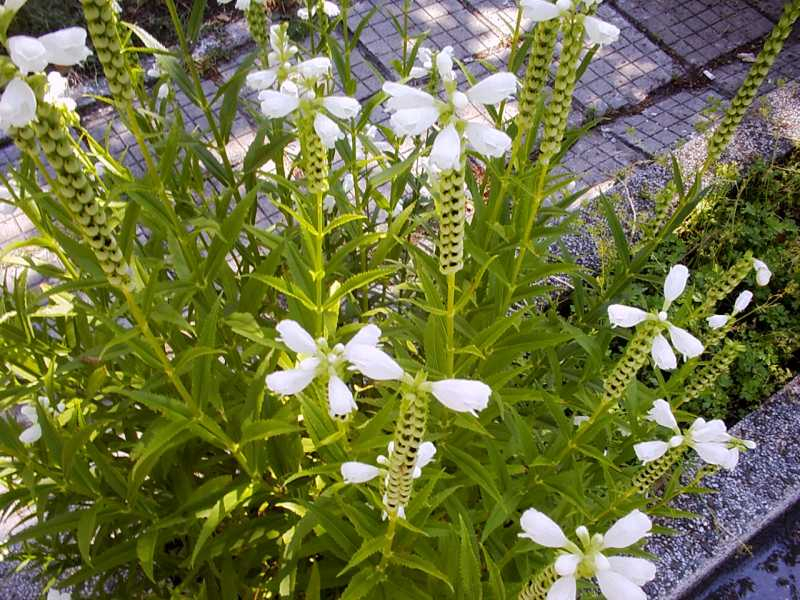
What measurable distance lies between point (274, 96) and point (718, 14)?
5.67m

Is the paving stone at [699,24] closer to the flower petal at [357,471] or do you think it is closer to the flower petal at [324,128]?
the flower petal at [324,128]

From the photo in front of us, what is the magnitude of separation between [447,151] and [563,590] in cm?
80

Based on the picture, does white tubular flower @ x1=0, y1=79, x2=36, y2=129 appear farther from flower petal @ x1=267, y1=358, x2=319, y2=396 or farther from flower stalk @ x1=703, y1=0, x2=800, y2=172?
flower stalk @ x1=703, y1=0, x2=800, y2=172

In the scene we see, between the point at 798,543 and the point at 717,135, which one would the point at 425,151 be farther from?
the point at 798,543

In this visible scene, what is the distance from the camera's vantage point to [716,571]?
9.87 feet

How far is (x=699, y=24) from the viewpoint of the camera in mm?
5719

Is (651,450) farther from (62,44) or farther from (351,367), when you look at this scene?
(62,44)

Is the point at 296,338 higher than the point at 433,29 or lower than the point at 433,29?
higher

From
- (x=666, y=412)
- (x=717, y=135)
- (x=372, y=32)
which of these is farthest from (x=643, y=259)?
(x=372, y=32)

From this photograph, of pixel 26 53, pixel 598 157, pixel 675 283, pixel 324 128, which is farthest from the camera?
pixel 598 157

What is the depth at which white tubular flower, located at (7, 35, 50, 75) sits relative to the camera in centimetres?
100

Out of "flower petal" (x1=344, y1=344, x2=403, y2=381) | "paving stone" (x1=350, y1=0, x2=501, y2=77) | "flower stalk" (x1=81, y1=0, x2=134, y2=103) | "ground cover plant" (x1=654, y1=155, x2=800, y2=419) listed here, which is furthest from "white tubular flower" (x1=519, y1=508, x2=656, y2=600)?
"paving stone" (x1=350, y1=0, x2=501, y2=77)

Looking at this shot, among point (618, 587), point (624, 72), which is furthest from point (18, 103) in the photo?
point (624, 72)

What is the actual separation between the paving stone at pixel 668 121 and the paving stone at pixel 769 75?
19 cm
